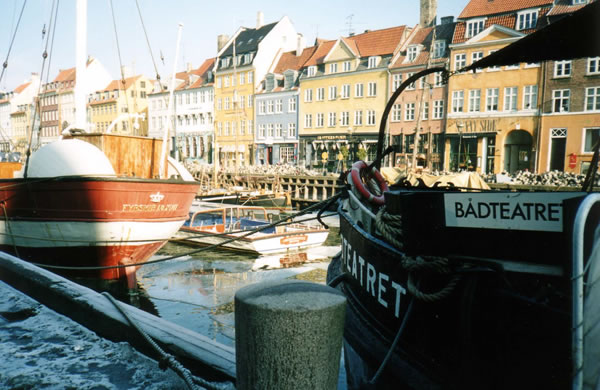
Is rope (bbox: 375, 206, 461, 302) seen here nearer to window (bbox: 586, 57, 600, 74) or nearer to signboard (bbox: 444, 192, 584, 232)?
signboard (bbox: 444, 192, 584, 232)

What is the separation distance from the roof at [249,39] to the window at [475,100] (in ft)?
88.0

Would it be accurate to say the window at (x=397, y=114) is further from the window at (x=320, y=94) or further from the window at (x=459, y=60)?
the window at (x=320, y=94)

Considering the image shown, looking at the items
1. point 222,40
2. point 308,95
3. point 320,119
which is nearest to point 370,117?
point 320,119

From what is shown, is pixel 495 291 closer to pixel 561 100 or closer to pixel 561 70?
pixel 561 100

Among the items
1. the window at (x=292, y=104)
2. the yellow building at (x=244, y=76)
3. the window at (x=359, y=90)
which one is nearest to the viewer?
the window at (x=359, y=90)

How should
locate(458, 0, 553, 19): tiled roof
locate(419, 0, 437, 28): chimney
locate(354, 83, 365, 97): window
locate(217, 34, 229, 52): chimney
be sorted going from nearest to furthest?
locate(458, 0, 553, 19): tiled roof < locate(419, 0, 437, 28): chimney < locate(354, 83, 365, 97): window < locate(217, 34, 229, 52): chimney

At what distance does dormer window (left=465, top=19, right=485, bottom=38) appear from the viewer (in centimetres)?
3259

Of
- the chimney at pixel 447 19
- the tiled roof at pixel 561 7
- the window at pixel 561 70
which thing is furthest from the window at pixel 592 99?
the chimney at pixel 447 19

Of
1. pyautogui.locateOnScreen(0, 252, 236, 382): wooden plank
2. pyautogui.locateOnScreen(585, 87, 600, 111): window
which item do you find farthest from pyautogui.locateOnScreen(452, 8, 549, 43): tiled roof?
pyautogui.locateOnScreen(0, 252, 236, 382): wooden plank

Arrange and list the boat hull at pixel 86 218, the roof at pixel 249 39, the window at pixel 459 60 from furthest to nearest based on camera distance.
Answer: the roof at pixel 249 39 < the window at pixel 459 60 < the boat hull at pixel 86 218

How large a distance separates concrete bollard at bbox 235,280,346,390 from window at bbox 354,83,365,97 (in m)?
39.3

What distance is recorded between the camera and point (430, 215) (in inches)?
96.0

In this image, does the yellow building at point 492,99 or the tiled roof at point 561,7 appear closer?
the tiled roof at point 561,7

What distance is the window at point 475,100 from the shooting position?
32.7 m
